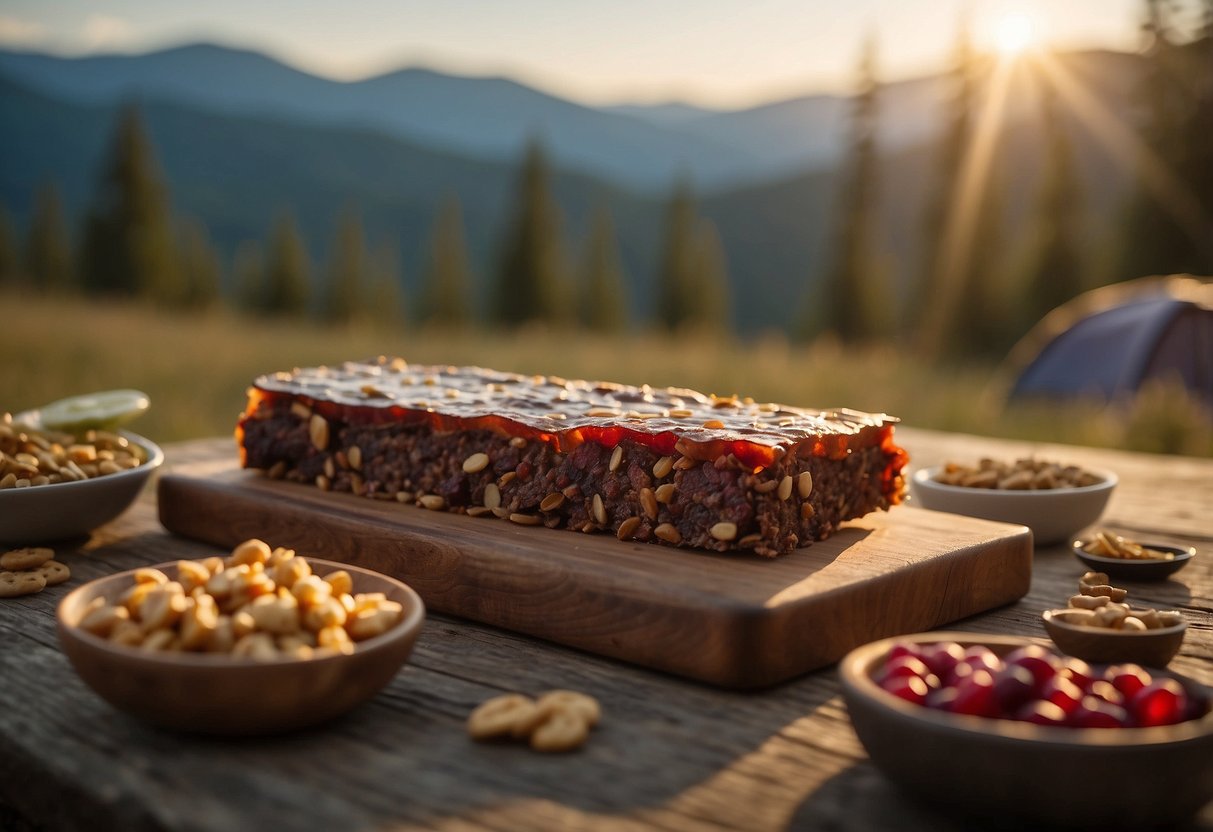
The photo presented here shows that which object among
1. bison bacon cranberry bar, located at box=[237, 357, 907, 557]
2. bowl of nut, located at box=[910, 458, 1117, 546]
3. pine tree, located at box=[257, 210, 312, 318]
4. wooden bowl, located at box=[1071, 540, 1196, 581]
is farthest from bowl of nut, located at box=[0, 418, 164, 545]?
pine tree, located at box=[257, 210, 312, 318]

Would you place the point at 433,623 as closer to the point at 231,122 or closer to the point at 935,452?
the point at 935,452

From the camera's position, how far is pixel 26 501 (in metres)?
2.39

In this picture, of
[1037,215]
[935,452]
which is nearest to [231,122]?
[1037,215]

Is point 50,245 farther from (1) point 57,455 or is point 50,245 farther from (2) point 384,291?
(1) point 57,455

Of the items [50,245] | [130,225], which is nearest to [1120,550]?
[130,225]

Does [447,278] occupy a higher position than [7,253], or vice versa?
[447,278]

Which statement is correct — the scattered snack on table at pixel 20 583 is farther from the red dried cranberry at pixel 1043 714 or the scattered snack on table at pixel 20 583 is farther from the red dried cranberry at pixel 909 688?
the red dried cranberry at pixel 1043 714

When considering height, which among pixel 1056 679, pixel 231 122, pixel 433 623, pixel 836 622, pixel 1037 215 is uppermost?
pixel 231 122

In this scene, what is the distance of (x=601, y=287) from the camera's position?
145 feet

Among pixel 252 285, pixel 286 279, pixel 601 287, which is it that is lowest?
pixel 252 285

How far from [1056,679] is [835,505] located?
3.26 ft

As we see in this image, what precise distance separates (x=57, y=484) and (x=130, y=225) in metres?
38.2

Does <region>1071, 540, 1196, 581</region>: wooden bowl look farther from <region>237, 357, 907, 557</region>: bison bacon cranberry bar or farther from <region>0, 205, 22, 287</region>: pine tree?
<region>0, 205, 22, 287</region>: pine tree

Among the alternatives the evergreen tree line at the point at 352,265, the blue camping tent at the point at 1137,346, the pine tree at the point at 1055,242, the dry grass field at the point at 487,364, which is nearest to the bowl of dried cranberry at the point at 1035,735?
the dry grass field at the point at 487,364
